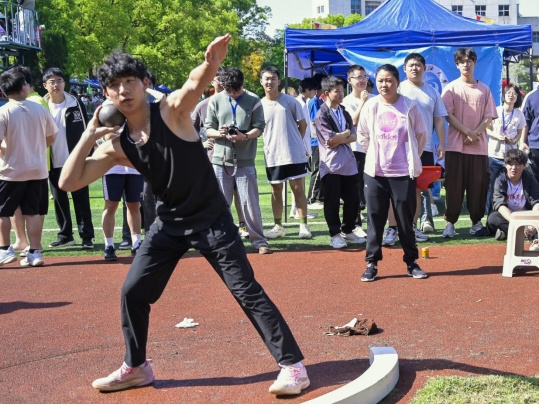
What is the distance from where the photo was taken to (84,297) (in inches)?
327

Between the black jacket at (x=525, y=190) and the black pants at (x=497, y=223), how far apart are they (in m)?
0.24

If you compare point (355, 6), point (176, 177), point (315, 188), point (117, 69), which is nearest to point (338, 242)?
point (315, 188)

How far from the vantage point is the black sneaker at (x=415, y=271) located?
28.3ft

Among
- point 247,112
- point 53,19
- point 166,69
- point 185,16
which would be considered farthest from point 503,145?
point 185,16

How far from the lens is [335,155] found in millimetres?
10883

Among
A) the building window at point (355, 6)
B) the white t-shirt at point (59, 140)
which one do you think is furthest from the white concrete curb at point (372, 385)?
the building window at point (355, 6)

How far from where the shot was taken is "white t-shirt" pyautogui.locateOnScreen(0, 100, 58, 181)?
9.80 m

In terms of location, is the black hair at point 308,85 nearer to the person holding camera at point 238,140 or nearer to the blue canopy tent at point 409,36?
the blue canopy tent at point 409,36

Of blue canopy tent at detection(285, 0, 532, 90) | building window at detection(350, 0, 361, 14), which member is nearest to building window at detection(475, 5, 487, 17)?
building window at detection(350, 0, 361, 14)

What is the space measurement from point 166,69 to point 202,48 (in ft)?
28.5

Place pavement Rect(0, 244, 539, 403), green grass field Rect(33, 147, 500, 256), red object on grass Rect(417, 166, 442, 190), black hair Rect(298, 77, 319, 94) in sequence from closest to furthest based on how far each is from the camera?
pavement Rect(0, 244, 539, 403) < red object on grass Rect(417, 166, 442, 190) < green grass field Rect(33, 147, 500, 256) < black hair Rect(298, 77, 319, 94)

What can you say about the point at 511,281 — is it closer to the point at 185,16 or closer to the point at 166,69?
the point at 166,69

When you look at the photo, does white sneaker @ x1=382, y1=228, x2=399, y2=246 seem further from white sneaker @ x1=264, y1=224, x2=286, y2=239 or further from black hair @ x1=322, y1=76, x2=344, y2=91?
black hair @ x1=322, y1=76, x2=344, y2=91

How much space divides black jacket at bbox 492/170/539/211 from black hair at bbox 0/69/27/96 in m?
5.90
